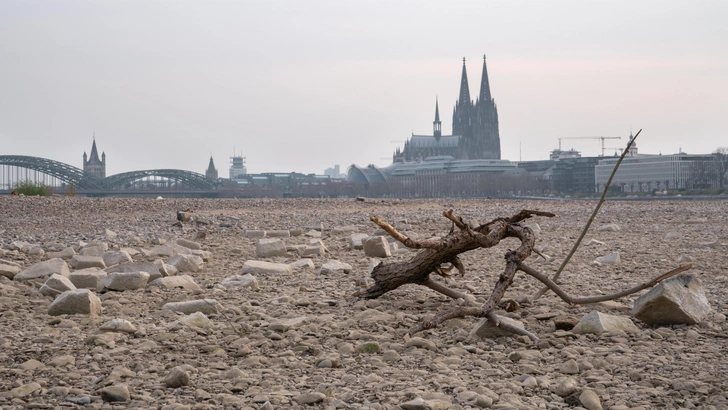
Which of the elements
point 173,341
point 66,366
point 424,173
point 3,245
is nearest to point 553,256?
point 173,341

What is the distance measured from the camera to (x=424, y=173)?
545 ft

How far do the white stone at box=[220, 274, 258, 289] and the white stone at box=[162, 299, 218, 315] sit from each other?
3.72 feet

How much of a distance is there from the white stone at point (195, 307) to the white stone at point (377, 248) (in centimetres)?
387

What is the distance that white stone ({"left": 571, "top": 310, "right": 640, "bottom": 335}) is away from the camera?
16.9 ft

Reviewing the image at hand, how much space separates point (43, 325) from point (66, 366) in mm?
1162

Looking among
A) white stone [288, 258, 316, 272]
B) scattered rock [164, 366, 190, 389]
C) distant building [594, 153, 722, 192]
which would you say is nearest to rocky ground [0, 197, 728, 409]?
scattered rock [164, 366, 190, 389]

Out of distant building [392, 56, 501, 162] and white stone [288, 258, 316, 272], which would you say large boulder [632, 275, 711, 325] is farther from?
distant building [392, 56, 501, 162]

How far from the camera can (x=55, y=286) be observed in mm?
6664

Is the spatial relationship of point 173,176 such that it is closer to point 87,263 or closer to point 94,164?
point 94,164

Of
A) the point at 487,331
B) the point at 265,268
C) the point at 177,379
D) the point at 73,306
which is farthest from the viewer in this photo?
the point at 265,268

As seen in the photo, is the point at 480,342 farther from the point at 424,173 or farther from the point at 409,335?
the point at 424,173

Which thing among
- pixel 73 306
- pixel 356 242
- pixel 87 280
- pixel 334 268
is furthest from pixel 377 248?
pixel 73 306

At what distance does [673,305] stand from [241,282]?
12.2 feet

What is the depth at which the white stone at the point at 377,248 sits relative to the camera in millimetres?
9609
